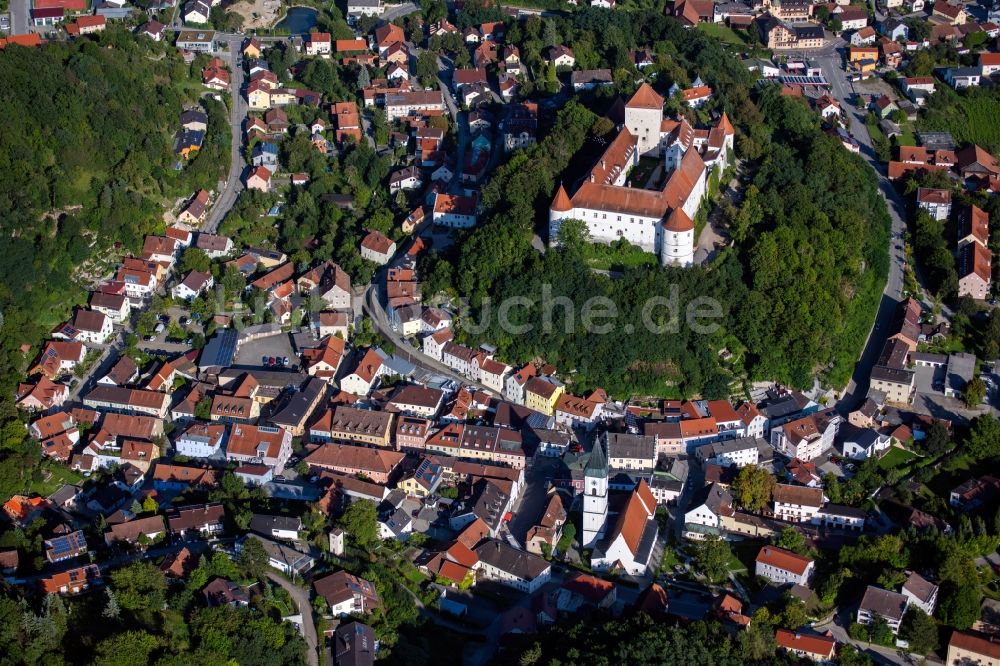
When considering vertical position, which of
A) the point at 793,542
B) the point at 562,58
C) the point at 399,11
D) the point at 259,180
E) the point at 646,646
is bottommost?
the point at 793,542

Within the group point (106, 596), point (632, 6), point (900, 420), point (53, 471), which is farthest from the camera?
point (632, 6)

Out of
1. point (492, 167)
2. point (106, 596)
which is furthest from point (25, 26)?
point (106, 596)

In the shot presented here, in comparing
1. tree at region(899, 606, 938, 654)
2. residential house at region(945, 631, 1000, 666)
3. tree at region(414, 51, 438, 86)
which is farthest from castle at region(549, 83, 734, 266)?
residential house at region(945, 631, 1000, 666)

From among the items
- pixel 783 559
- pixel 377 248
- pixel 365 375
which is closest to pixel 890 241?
pixel 783 559

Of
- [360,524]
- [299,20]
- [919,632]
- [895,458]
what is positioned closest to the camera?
[919,632]

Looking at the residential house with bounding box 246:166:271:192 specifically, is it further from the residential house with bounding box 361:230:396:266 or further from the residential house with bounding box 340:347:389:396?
the residential house with bounding box 340:347:389:396

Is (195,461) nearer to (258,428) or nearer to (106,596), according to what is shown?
(258,428)

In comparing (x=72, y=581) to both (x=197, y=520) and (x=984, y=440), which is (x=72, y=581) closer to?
(x=197, y=520)
